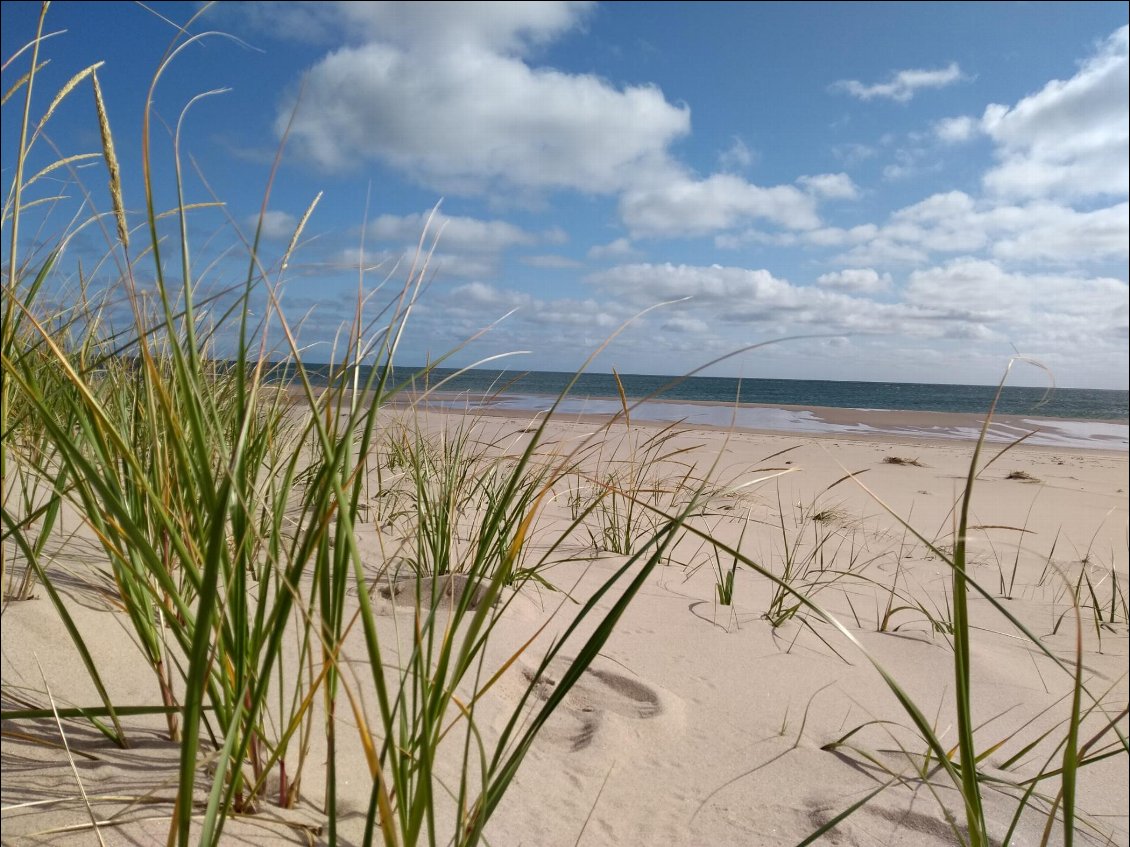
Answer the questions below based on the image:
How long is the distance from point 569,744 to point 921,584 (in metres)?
2.22

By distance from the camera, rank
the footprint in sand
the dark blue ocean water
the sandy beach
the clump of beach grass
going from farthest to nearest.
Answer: the dark blue ocean water
the footprint in sand
the sandy beach
the clump of beach grass

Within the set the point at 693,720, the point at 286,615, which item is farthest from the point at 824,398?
the point at 286,615

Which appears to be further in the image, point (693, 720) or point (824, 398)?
point (824, 398)

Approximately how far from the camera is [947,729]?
165 cm

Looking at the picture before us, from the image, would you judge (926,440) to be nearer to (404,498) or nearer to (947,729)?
(404,498)

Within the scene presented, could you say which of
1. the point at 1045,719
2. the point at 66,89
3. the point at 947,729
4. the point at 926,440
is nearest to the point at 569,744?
the point at 947,729

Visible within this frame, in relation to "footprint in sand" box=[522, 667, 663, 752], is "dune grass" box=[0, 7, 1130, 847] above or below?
above

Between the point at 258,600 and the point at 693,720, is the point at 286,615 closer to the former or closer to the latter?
the point at 258,600

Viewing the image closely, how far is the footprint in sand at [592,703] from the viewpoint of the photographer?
156cm

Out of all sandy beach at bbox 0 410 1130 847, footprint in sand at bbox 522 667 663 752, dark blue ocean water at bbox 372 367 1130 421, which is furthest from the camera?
dark blue ocean water at bbox 372 367 1130 421

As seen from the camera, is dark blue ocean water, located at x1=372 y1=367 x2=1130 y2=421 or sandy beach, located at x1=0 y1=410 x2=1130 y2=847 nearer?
sandy beach, located at x1=0 y1=410 x2=1130 y2=847

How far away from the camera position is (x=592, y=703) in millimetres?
1696

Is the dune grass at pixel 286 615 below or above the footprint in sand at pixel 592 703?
above

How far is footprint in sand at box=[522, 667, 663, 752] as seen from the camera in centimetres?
156
